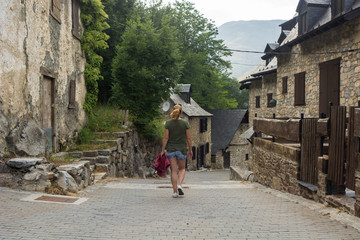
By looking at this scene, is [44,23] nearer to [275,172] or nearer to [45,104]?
[45,104]

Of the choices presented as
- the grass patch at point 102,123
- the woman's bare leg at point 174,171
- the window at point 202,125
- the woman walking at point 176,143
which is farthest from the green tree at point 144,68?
the window at point 202,125

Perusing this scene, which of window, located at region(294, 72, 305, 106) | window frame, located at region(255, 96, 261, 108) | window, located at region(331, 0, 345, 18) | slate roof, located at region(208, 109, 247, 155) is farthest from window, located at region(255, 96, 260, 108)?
window, located at region(331, 0, 345, 18)

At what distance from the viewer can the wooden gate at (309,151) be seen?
6922 mm

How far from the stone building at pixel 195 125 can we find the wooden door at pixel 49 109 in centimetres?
1832

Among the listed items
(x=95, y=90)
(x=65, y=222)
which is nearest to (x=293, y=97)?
(x=95, y=90)

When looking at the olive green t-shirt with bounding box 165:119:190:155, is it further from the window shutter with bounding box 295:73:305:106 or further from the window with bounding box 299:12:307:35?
the window shutter with bounding box 295:73:305:106

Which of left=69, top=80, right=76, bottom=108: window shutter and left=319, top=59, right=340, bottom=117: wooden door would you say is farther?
left=319, top=59, right=340, bottom=117: wooden door

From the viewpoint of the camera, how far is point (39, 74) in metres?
9.32

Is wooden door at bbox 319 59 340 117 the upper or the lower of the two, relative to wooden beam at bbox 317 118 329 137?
upper

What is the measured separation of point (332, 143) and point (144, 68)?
1189 cm

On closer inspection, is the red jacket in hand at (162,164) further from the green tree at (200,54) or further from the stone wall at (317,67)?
the green tree at (200,54)

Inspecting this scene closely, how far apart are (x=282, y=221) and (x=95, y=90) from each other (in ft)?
35.6

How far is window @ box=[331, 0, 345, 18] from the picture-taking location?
11.8 metres

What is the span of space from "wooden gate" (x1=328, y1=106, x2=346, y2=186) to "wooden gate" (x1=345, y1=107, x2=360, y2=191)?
200 mm
